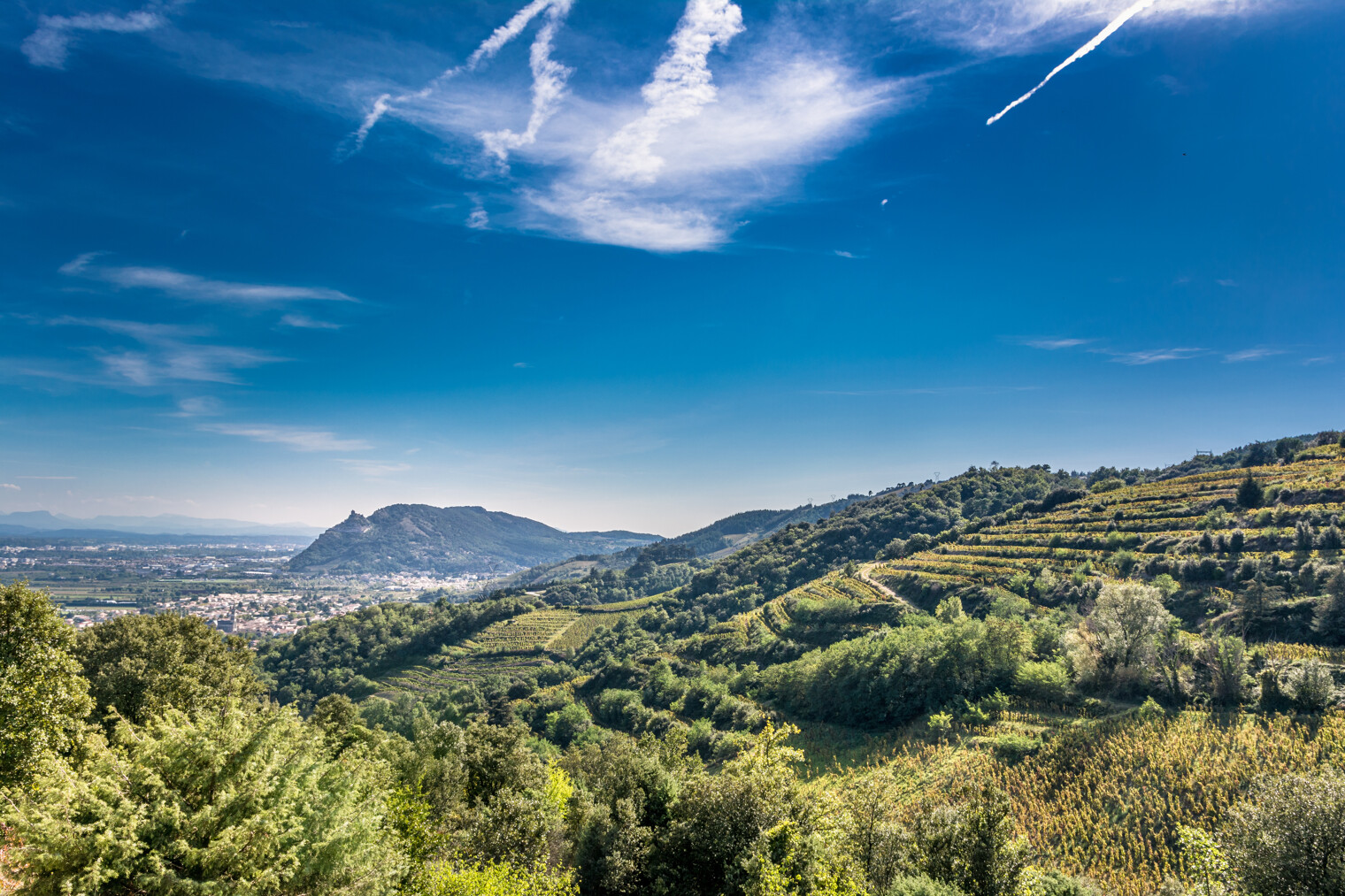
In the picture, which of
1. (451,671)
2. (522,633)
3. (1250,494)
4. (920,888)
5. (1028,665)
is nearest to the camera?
(920,888)

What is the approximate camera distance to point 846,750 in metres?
45.1

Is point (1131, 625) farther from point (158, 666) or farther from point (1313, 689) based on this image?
point (158, 666)

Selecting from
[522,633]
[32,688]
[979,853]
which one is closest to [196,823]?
[32,688]

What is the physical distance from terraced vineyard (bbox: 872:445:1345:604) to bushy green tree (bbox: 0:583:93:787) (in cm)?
7852

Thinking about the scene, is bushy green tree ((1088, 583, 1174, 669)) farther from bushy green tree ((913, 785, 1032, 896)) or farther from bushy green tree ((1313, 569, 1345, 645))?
bushy green tree ((913, 785, 1032, 896))

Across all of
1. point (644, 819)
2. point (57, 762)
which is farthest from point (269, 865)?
point (644, 819)

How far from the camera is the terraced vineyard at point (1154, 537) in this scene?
55.2m

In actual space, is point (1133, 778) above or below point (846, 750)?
above

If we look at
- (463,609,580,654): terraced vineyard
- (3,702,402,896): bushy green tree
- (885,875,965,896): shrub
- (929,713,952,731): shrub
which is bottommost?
(463,609,580,654): terraced vineyard

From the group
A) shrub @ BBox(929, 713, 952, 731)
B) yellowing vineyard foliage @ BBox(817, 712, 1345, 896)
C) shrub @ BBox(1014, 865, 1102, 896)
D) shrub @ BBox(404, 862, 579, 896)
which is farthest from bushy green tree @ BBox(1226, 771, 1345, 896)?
shrub @ BBox(929, 713, 952, 731)

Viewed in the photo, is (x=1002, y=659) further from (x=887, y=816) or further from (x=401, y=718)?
(x=401, y=718)

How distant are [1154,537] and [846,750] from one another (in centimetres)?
5167

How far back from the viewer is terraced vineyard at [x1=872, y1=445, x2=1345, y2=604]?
181 feet

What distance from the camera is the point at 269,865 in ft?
38.9
